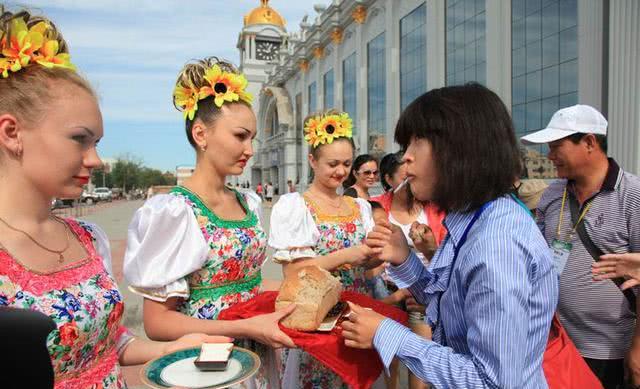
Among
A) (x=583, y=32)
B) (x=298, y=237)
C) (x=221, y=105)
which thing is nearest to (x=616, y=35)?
(x=583, y=32)

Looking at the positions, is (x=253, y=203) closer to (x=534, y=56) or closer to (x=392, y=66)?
(x=534, y=56)

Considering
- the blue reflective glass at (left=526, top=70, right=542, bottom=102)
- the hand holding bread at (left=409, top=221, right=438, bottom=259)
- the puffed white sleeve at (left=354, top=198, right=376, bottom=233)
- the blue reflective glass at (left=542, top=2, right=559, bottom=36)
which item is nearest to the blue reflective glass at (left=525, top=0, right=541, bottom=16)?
the blue reflective glass at (left=542, top=2, right=559, bottom=36)

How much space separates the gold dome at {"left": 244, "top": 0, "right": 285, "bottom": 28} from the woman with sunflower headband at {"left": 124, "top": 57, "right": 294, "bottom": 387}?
2314 inches

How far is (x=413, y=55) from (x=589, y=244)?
16157mm

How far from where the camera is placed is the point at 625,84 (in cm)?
666

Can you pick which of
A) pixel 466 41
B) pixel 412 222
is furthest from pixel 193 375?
pixel 466 41

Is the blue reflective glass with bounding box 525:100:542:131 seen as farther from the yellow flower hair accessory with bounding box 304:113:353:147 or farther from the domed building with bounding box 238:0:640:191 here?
the yellow flower hair accessory with bounding box 304:113:353:147

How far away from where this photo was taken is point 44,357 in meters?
0.51

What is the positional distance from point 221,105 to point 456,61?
13.8m

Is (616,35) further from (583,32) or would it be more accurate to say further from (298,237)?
(298,237)

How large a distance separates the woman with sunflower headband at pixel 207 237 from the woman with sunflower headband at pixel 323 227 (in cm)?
45

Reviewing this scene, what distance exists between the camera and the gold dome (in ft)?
186

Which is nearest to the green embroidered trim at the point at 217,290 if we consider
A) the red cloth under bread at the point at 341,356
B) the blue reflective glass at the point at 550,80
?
the red cloth under bread at the point at 341,356

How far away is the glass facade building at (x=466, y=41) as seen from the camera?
41.4 ft
